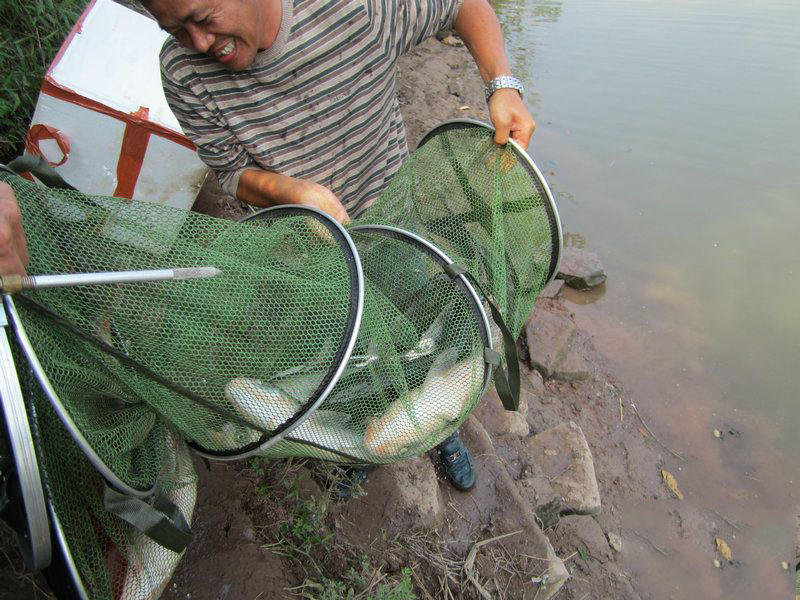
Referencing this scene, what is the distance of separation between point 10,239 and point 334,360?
66 cm

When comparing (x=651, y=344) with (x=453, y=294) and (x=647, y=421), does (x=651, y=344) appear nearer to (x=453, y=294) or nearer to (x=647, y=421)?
(x=647, y=421)

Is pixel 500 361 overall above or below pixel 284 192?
below

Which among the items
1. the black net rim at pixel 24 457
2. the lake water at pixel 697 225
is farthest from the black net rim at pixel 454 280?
the lake water at pixel 697 225

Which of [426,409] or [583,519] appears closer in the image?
[426,409]

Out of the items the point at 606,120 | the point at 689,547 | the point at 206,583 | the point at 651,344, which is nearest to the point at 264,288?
the point at 206,583

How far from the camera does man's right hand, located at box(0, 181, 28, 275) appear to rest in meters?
1.05

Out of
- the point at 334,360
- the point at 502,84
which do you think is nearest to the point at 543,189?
the point at 502,84

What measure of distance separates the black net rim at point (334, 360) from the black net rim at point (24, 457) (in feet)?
1.54

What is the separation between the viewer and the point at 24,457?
0.96 metres

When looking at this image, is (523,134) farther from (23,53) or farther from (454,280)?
(23,53)

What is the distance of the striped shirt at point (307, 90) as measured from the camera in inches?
73.1

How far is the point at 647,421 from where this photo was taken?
3.58 meters

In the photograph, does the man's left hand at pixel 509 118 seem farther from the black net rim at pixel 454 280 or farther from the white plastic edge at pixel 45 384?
the white plastic edge at pixel 45 384

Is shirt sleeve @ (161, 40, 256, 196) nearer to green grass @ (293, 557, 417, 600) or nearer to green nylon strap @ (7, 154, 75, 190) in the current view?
green nylon strap @ (7, 154, 75, 190)
